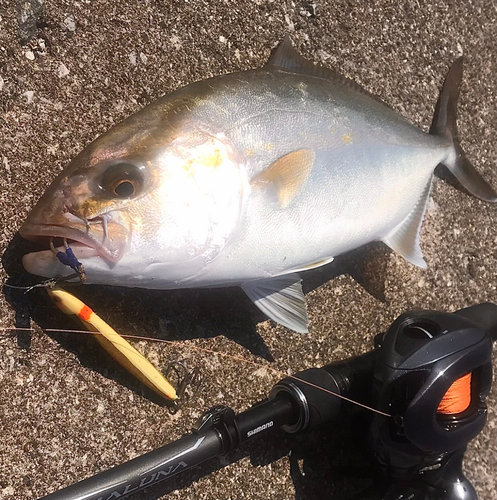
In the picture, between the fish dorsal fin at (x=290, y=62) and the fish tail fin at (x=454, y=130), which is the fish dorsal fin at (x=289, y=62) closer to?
the fish dorsal fin at (x=290, y=62)

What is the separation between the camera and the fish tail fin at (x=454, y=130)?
1.78m

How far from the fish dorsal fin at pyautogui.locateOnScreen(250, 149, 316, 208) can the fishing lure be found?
486 millimetres

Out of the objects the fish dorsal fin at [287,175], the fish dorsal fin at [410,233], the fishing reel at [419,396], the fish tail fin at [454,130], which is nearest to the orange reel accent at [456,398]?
the fishing reel at [419,396]

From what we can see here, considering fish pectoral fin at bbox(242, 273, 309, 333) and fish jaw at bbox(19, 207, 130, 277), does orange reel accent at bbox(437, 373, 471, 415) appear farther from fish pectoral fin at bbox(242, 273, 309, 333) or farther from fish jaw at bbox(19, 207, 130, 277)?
fish jaw at bbox(19, 207, 130, 277)

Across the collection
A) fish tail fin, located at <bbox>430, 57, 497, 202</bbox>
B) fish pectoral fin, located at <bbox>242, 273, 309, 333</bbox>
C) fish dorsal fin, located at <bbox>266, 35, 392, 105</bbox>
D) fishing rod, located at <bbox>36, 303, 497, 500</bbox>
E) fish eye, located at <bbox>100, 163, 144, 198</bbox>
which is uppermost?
fish dorsal fin, located at <bbox>266, 35, 392, 105</bbox>

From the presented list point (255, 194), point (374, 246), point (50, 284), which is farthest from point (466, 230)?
point (50, 284)

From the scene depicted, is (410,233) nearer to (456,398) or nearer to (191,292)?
(456,398)

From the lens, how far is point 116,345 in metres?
1.24

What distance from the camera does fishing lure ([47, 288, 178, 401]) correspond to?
1172mm

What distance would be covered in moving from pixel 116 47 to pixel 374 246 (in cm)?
105

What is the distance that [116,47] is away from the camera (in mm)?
1431

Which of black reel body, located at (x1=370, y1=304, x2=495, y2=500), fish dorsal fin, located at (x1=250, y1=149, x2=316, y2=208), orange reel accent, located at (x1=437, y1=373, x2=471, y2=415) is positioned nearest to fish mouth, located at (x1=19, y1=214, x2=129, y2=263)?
fish dorsal fin, located at (x1=250, y1=149, x2=316, y2=208)

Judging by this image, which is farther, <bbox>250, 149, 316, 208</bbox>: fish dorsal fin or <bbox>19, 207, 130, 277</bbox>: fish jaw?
<bbox>250, 149, 316, 208</bbox>: fish dorsal fin

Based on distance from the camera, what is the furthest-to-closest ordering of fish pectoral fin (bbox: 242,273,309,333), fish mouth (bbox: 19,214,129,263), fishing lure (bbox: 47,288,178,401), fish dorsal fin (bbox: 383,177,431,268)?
1. fish dorsal fin (bbox: 383,177,431,268)
2. fish pectoral fin (bbox: 242,273,309,333)
3. fishing lure (bbox: 47,288,178,401)
4. fish mouth (bbox: 19,214,129,263)
